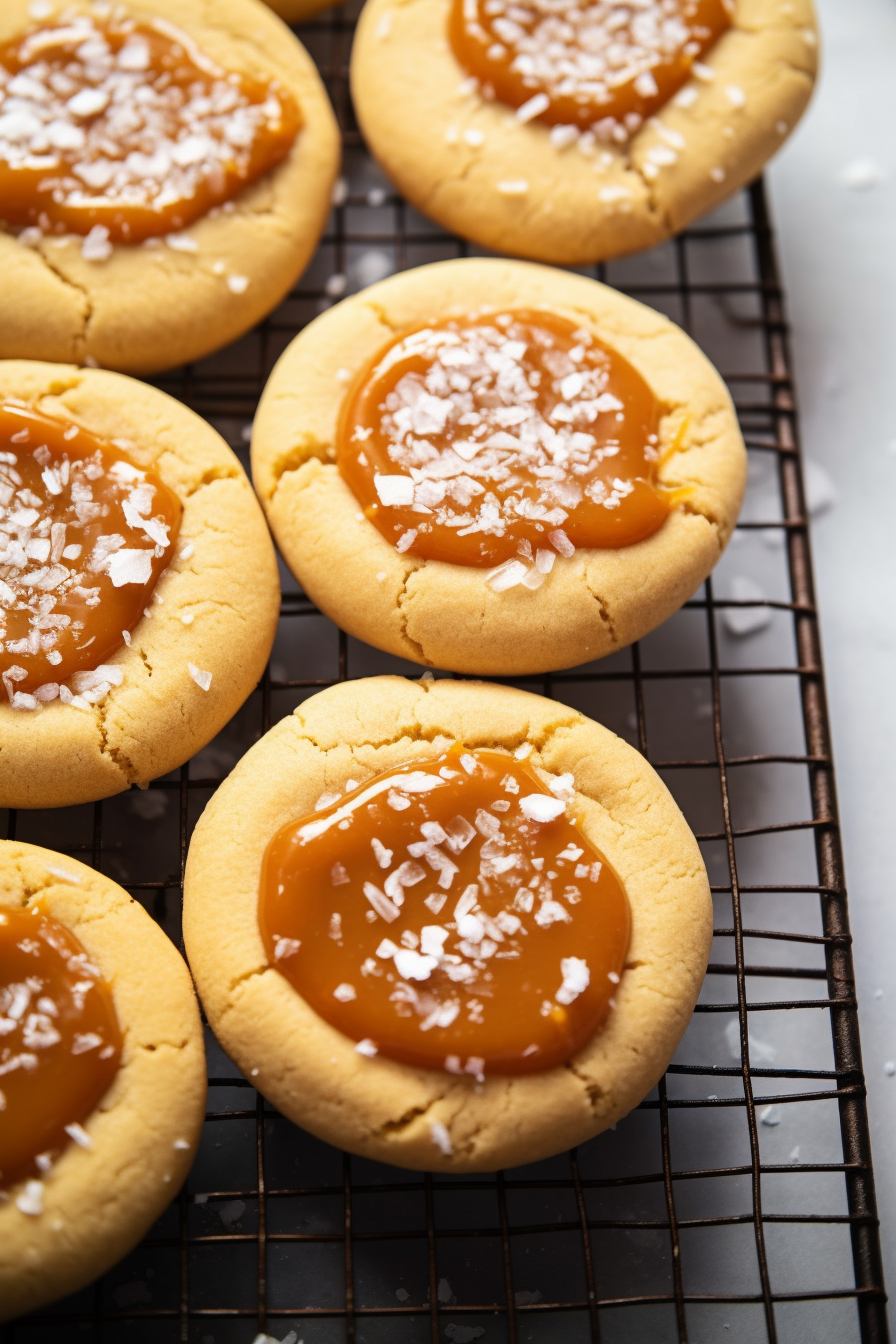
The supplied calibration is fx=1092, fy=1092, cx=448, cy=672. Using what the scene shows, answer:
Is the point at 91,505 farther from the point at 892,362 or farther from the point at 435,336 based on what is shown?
the point at 892,362

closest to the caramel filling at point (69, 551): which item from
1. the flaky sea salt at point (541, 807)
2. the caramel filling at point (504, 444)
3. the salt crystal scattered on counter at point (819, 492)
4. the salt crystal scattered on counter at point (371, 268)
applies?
the caramel filling at point (504, 444)

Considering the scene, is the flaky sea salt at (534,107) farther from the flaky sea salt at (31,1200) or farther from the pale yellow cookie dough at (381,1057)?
the flaky sea salt at (31,1200)

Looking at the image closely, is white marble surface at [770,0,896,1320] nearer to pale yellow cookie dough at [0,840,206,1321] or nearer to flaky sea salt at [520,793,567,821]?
flaky sea salt at [520,793,567,821]

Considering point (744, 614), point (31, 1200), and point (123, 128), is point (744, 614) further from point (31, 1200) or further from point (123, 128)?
point (31, 1200)

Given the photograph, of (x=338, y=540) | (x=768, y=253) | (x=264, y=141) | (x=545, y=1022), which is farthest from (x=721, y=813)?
(x=264, y=141)

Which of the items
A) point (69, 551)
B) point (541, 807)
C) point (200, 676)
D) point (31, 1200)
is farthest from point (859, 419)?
point (31, 1200)

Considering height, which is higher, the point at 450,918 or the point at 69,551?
the point at 69,551
